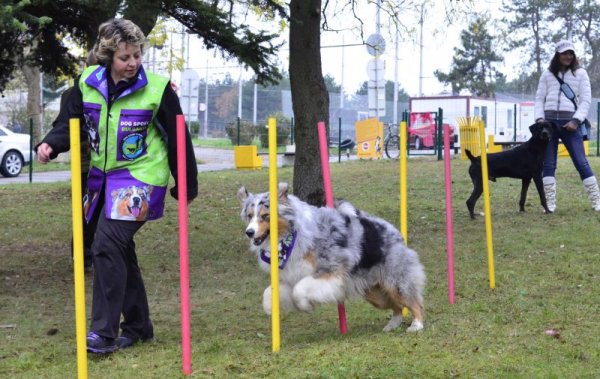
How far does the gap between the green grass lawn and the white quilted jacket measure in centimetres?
136

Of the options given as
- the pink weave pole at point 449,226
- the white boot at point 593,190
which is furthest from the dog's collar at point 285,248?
the white boot at point 593,190

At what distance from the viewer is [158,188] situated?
4.77 metres

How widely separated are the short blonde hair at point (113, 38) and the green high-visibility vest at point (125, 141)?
3.9 inches

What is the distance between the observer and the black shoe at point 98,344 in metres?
4.64

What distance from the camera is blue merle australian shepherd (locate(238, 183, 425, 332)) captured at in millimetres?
4984

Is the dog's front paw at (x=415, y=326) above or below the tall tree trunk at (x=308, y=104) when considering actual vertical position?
below

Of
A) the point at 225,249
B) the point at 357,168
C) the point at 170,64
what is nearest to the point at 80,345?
the point at 225,249

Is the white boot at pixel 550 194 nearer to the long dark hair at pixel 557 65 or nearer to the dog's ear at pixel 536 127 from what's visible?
the dog's ear at pixel 536 127

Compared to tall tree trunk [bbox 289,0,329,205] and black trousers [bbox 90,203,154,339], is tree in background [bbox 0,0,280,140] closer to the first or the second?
tall tree trunk [bbox 289,0,329,205]

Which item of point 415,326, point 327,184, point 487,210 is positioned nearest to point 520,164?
point 487,210

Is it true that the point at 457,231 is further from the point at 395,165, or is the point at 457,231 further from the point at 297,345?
A: the point at 395,165

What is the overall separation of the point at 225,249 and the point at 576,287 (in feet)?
13.9

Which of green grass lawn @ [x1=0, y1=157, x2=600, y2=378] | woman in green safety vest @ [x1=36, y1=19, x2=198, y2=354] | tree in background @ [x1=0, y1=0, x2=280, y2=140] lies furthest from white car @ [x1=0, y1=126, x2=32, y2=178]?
woman in green safety vest @ [x1=36, y1=19, x2=198, y2=354]

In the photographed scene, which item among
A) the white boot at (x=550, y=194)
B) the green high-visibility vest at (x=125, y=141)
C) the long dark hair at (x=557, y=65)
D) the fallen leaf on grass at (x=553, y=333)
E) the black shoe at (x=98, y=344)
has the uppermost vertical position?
the long dark hair at (x=557, y=65)
